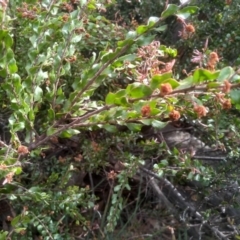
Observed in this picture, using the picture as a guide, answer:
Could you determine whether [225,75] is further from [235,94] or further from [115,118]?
[115,118]

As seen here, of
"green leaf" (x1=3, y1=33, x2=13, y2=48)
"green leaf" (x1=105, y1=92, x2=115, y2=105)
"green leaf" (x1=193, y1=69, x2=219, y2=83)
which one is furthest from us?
"green leaf" (x1=3, y1=33, x2=13, y2=48)

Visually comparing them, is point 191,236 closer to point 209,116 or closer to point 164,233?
point 164,233

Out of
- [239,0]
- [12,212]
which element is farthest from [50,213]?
[239,0]

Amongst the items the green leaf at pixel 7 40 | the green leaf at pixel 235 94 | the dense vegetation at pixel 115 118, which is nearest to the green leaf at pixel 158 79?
the dense vegetation at pixel 115 118

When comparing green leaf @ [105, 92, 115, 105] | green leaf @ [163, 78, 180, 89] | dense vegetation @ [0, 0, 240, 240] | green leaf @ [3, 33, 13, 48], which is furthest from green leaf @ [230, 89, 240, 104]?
green leaf @ [3, 33, 13, 48]

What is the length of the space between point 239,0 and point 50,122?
52.3 inches

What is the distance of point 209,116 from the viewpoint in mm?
2084

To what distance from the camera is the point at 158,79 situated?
3.41ft

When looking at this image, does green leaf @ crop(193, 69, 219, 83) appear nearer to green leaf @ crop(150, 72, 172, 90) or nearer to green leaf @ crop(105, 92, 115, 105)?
green leaf @ crop(150, 72, 172, 90)

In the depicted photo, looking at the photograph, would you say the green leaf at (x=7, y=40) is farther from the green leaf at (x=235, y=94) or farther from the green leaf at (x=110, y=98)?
the green leaf at (x=235, y=94)

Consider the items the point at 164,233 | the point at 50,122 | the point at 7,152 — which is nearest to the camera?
the point at 7,152

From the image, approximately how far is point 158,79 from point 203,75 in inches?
3.8

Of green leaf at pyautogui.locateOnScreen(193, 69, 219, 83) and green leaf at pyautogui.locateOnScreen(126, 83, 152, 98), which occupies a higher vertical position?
green leaf at pyautogui.locateOnScreen(193, 69, 219, 83)

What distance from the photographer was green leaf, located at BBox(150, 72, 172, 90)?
3.34 feet
